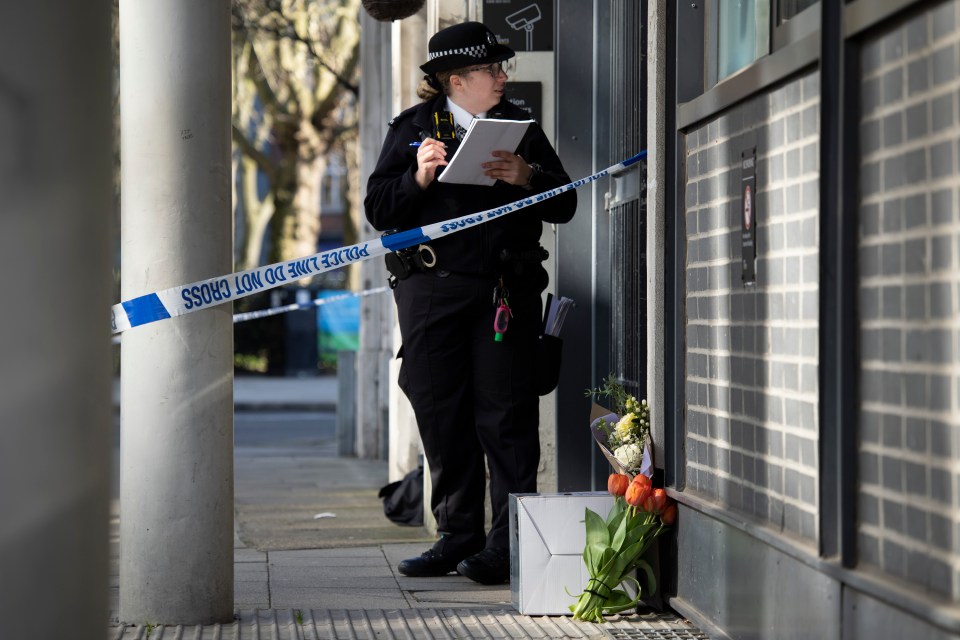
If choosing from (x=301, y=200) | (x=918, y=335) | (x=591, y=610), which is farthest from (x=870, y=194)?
(x=301, y=200)

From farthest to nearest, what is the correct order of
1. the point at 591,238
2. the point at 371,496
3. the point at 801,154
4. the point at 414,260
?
the point at 371,496 → the point at 591,238 → the point at 414,260 → the point at 801,154

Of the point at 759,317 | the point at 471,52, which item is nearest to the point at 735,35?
the point at 759,317

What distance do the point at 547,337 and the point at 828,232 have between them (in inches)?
83.2

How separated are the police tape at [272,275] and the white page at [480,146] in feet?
0.51

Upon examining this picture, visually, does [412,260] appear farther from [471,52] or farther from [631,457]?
[631,457]

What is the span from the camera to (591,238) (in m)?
6.63

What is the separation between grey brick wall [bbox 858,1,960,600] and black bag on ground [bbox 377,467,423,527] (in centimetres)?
417

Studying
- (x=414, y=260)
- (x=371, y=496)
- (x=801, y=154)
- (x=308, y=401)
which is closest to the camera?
(x=801, y=154)

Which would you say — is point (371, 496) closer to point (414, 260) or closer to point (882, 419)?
point (414, 260)

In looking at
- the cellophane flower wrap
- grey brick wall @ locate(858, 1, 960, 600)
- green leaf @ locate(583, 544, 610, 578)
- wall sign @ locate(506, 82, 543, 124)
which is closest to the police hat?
wall sign @ locate(506, 82, 543, 124)

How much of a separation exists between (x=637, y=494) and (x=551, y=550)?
355 mm

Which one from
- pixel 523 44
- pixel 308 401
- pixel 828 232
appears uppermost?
pixel 523 44

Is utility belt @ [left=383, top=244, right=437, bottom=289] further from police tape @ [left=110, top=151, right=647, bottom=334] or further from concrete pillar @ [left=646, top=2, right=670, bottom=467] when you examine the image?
concrete pillar @ [left=646, top=2, right=670, bottom=467]

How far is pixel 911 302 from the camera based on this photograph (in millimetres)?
3076
